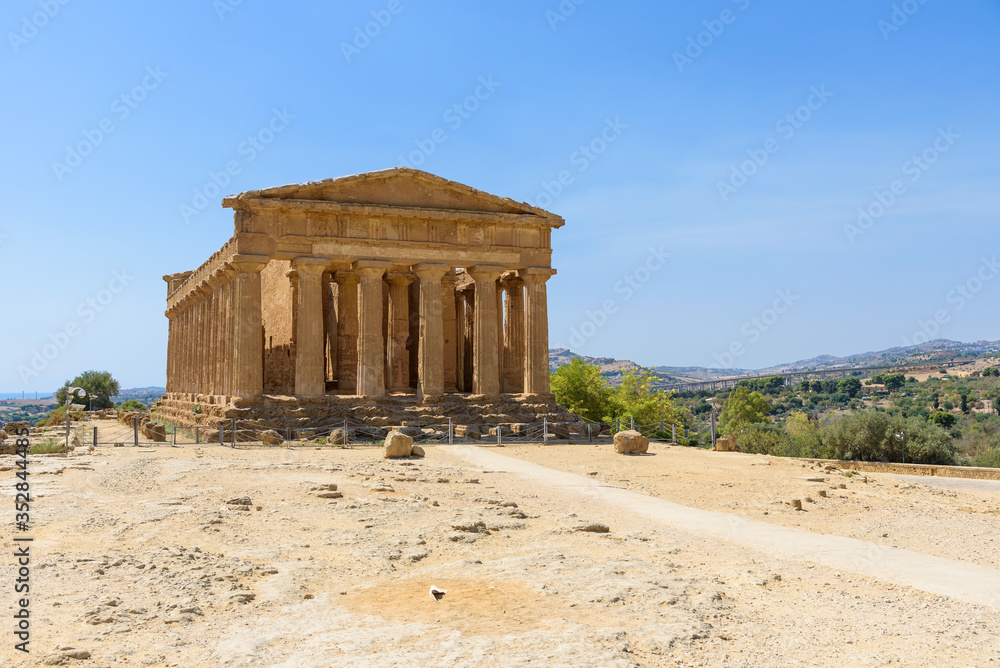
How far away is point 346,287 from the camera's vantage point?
36406mm

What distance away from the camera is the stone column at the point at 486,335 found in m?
33.7

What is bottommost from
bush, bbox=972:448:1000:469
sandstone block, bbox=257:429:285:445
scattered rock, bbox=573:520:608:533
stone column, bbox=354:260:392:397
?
bush, bbox=972:448:1000:469

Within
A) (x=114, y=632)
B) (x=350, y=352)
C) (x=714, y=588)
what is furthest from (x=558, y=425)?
(x=114, y=632)

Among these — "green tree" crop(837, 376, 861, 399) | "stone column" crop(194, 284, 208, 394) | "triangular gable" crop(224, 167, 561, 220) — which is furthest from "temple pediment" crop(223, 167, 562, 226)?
"green tree" crop(837, 376, 861, 399)

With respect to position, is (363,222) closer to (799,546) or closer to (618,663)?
(799,546)

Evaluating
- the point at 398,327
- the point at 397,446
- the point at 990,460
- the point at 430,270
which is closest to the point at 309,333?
the point at 430,270

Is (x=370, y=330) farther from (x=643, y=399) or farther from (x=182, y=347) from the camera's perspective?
(x=643, y=399)

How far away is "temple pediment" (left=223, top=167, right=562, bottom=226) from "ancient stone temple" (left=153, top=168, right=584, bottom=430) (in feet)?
0.15

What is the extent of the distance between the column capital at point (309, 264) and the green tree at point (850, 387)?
396ft

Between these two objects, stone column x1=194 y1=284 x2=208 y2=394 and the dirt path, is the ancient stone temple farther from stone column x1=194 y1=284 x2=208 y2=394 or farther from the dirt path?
the dirt path

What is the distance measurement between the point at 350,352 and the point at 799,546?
28872mm

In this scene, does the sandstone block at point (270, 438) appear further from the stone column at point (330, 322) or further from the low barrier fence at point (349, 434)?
the stone column at point (330, 322)

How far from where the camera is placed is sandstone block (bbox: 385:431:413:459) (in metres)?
22.1

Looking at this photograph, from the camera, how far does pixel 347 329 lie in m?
36.9
